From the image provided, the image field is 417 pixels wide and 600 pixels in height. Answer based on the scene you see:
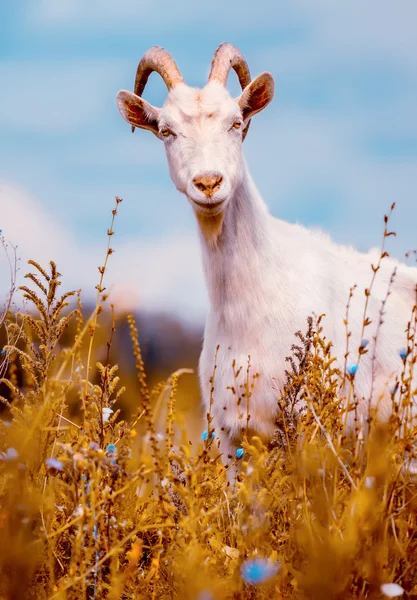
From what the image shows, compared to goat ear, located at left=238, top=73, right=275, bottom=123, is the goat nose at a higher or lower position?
lower

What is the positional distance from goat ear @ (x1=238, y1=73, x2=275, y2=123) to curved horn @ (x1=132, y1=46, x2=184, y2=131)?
522 mm

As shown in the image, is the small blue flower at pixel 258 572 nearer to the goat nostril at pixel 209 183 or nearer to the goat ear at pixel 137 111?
the goat nostril at pixel 209 183

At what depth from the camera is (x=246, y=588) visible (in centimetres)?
254

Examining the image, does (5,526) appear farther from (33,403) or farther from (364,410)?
(364,410)

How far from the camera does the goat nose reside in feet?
13.4

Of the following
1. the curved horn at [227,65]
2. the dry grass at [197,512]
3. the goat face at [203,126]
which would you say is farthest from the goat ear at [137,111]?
the dry grass at [197,512]

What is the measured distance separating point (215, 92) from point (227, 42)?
0.73 m

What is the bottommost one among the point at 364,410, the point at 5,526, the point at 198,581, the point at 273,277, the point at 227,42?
the point at 198,581

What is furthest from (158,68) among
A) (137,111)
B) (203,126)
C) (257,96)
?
(203,126)

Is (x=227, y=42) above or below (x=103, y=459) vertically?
above

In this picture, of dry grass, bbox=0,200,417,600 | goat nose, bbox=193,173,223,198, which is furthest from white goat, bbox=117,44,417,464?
dry grass, bbox=0,200,417,600

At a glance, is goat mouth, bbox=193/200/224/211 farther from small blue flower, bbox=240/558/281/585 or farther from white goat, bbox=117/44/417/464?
small blue flower, bbox=240/558/281/585

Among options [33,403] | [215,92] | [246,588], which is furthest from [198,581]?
[215,92]

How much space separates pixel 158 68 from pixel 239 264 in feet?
5.67
